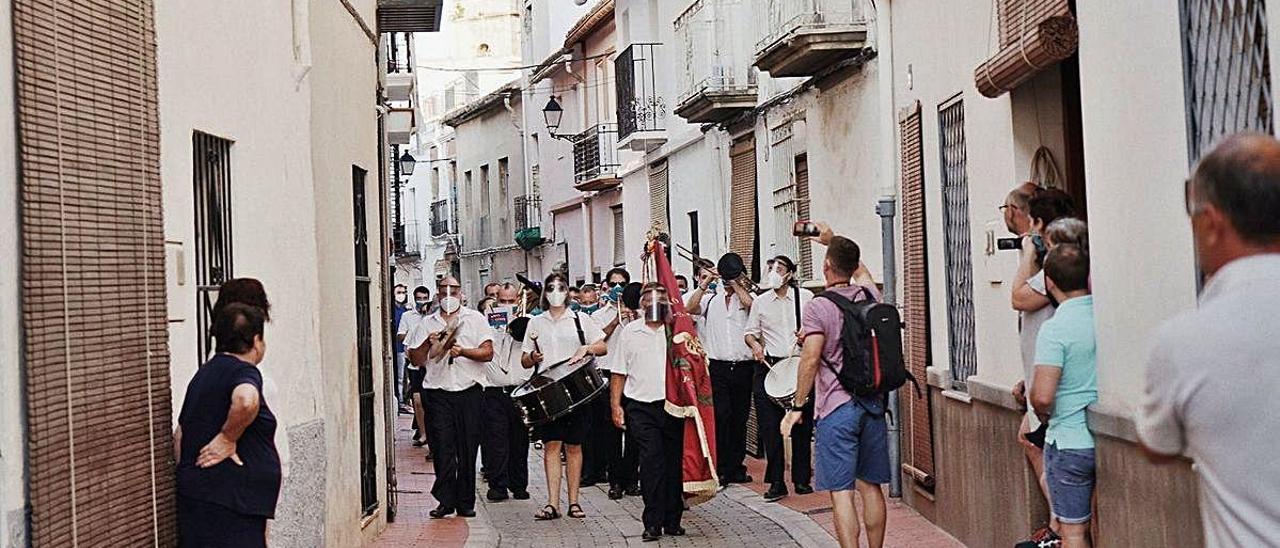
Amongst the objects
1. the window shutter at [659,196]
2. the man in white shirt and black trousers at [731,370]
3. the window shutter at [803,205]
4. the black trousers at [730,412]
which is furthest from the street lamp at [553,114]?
the black trousers at [730,412]

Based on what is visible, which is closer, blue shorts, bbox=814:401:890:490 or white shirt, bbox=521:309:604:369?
blue shorts, bbox=814:401:890:490

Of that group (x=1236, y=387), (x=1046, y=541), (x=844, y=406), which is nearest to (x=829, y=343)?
(x=844, y=406)

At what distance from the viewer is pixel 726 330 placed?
1595 cm

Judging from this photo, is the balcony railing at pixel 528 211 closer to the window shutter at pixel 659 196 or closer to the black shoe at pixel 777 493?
the window shutter at pixel 659 196

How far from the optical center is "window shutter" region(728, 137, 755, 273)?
70.8 ft

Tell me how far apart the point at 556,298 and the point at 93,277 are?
8206mm

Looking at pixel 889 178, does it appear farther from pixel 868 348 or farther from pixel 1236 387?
pixel 1236 387

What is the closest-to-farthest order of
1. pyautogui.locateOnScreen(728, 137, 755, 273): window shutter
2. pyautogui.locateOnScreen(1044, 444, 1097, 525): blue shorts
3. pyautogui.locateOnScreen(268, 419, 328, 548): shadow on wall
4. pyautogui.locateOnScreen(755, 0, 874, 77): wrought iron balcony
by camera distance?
1. pyautogui.locateOnScreen(1044, 444, 1097, 525): blue shorts
2. pyautogui.locateOnScreen(268, 419, 328, 548): shadow on wall
3. pyautogui.locateOnScreen(755, 0, 874, 77): wrought iron balcony
4. pyautogui.locateOnScreen(728, 137, 755, 273): window shutter

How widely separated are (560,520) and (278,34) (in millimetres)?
5554

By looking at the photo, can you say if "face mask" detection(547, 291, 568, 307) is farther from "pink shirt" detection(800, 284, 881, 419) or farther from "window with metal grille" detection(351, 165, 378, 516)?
"pink shirt" detection(800, 284, 881, 419)

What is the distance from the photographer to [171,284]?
7.80 m

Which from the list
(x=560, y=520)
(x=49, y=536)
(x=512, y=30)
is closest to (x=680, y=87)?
(x=560, y=520)

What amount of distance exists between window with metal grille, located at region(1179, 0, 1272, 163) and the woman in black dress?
3.73 meters

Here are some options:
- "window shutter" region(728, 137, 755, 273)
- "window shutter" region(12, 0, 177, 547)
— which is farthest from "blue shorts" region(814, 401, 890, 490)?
"window shutter" region(728, 137, 755, 273)
